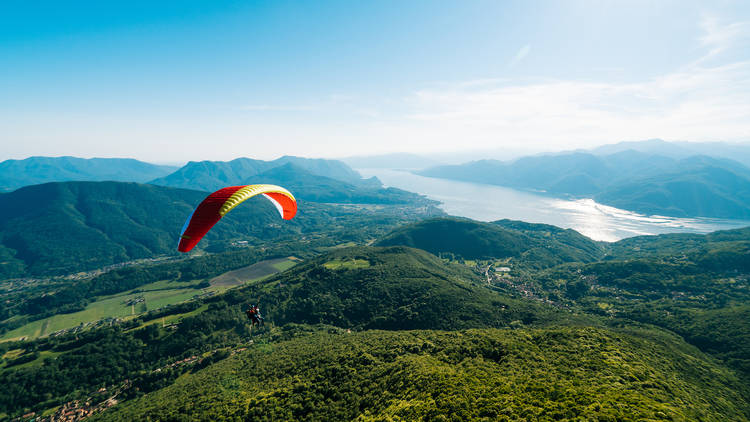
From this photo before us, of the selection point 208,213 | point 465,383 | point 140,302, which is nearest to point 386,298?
point 465,383

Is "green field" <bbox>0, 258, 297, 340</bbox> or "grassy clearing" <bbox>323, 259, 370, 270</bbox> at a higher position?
"grassy clearing" <bbox>323, 259, 370, 270</bbox>

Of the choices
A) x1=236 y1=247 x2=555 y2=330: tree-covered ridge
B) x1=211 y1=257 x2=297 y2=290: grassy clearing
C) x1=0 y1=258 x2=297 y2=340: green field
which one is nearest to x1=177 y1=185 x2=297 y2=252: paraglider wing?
x1=236 y1=247 x2=555 y2=330: tree-covered ridge

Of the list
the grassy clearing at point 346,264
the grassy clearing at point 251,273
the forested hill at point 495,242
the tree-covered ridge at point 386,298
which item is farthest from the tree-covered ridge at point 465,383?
the forested hill at point 495,242

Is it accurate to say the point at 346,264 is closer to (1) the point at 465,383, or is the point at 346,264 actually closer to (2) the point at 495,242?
(1) the point at 465,383

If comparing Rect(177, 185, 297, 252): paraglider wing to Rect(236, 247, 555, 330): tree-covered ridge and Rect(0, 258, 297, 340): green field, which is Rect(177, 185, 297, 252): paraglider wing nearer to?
Rect(236, 247, 555, 330): tree-covered ridge

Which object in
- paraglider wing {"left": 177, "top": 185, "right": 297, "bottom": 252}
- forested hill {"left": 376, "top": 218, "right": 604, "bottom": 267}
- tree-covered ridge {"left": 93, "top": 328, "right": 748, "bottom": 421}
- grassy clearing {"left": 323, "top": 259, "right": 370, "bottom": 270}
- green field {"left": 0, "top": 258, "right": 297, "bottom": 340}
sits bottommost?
green field {"left": 0, "top": 258, "right": 297, "bottom": 340}

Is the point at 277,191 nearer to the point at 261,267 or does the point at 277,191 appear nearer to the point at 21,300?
the point at 261,267

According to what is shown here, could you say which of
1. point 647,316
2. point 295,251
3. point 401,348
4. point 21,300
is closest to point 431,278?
point 401,348
